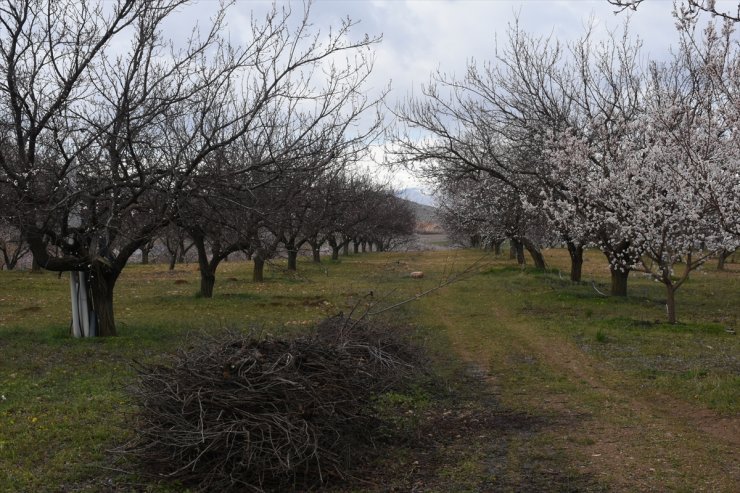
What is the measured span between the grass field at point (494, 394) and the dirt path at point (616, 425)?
22 mm

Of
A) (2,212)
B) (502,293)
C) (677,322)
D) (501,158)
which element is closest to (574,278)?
(502,293)

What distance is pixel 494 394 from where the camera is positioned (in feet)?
28.7

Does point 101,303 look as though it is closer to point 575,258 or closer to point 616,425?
point 616,425

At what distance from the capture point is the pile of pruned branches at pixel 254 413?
5508mm

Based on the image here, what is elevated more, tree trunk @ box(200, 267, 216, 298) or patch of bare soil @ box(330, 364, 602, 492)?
tree trunk @ box(200, 267, 216, 298)

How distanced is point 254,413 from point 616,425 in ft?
12.1

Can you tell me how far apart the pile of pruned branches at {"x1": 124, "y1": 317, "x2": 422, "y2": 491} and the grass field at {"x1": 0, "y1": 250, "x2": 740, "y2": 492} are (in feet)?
0.78

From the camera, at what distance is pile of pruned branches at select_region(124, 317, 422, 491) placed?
551 cm

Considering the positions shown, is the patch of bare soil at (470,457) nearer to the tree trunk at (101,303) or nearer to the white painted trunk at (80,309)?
the tree trunk at (101,303)

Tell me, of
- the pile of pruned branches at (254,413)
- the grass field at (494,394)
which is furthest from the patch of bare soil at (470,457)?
the pile of pruned branches at (254,413)

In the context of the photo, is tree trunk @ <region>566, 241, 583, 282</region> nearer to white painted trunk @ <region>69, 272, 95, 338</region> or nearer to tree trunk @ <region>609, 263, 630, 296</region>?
tree trunk @ <region>609, 263, 630, 296</region>

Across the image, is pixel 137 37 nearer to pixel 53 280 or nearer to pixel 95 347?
pixel 95 347

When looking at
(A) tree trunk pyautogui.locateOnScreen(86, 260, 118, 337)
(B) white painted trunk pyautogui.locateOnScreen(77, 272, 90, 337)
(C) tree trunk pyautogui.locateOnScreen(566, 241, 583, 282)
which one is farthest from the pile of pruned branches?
Answer: (C) tree trunk pyautogui.locateOnScreen(566, 241, 583, 282)

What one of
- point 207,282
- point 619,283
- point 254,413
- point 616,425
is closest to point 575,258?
point 619,283
